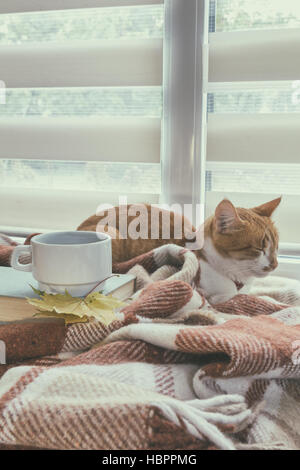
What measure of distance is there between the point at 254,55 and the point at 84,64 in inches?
17.0

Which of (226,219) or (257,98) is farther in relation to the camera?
(257,98)

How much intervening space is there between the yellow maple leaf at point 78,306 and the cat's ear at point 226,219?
27cm

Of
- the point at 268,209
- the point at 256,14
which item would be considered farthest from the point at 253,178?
the point at 256,14

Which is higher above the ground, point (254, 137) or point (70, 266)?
point (254, 137)

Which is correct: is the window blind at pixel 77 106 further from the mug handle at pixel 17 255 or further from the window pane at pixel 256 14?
the mug handle at pixel 17 255

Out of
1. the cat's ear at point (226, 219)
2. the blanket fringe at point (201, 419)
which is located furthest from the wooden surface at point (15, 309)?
the cat's ear at point (226, 219)

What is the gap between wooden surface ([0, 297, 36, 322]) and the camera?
0.54 m

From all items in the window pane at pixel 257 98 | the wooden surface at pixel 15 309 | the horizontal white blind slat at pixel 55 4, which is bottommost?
the wooden surface at pixel 15 309

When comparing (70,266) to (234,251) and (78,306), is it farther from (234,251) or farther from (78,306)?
(234,251)

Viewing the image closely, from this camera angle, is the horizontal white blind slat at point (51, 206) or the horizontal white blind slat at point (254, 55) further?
the horizontal white blind slat at point (51, 206)

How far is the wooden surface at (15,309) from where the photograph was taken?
0.54 m

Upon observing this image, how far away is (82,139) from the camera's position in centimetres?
113

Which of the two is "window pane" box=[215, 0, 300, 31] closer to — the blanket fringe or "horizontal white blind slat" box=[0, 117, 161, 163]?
"horizontal white blind slat" box=[0, 117, 161, 163]

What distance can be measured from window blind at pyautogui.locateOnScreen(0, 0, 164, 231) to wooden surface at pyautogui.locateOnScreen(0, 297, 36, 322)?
0.58 m
